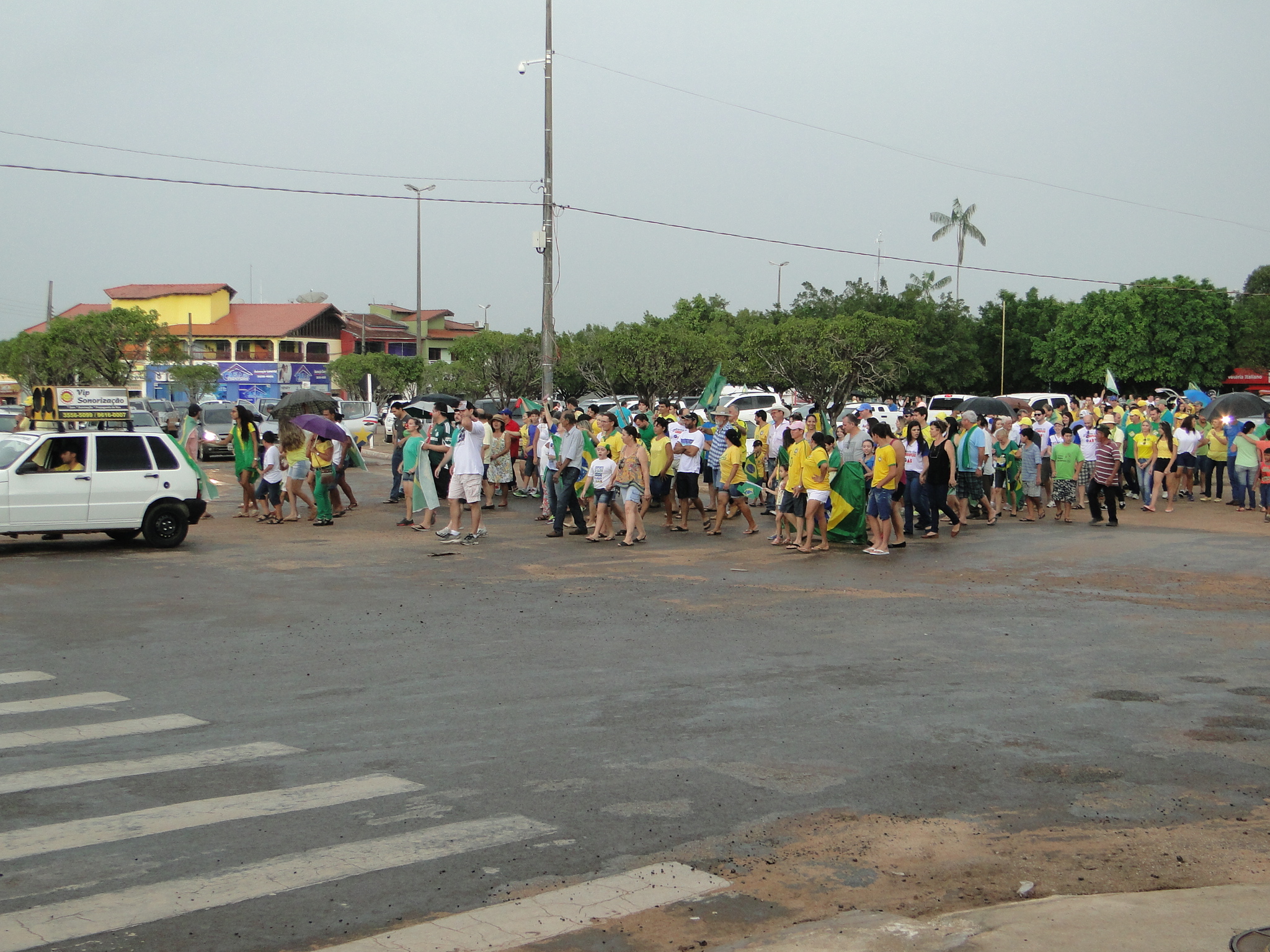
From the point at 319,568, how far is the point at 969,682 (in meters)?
8.56

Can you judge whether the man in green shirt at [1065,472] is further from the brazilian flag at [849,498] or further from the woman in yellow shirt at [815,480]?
the woman in yellow shirt at [815,480]

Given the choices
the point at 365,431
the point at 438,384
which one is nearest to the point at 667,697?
the point at 365,431

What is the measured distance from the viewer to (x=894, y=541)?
17172mm

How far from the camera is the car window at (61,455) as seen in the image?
15234mm

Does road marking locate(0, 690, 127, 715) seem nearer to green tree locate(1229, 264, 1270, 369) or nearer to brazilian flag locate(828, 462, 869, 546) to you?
brazilian flag locate(828, 462, 869, 546)

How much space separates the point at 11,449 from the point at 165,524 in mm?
2083

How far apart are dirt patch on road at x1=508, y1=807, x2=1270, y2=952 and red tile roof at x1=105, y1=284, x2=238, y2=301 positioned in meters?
87.1

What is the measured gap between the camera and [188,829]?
5523 millimetres

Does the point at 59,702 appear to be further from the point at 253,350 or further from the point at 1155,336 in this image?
the point at 253,350

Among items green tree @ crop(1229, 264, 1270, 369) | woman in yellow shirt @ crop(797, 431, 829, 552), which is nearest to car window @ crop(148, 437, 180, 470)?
woman in yellow shirt @ crop(797, 431, 829, 552)

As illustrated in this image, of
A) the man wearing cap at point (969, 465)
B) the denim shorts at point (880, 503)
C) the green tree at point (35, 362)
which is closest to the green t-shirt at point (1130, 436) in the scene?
the man wearing cap at point (969, 465)

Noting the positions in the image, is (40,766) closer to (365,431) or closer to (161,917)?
(161,917)

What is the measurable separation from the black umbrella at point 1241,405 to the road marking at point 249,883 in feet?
93.4

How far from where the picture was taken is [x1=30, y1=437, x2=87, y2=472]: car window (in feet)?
50.0
